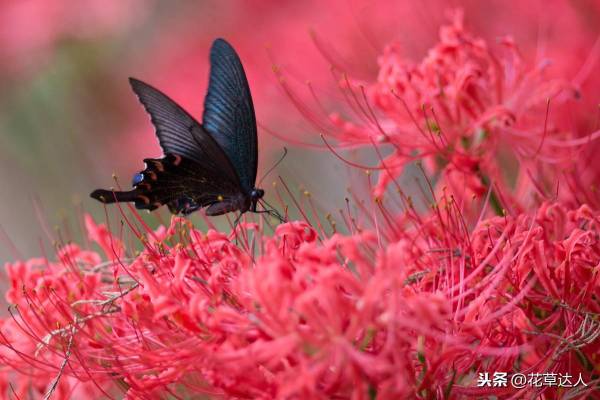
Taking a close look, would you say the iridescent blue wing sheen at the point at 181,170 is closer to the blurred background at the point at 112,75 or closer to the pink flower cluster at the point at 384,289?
the pink flower cluster at the point at 384,289

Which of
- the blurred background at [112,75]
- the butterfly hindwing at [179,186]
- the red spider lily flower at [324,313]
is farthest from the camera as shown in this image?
the blurred background at [112,75]

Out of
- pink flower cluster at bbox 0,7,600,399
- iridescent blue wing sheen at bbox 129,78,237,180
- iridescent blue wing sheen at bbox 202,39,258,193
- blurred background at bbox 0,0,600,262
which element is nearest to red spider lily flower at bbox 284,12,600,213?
pink flower cluster at bbox 0,7,600,399

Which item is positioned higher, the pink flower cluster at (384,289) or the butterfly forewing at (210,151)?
the butterfly forewing at (210,151)

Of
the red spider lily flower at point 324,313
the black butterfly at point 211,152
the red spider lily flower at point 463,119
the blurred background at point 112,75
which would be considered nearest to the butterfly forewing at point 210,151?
the black butterfly at point 211,152

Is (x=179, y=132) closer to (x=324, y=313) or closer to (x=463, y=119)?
(x=463, y=119)

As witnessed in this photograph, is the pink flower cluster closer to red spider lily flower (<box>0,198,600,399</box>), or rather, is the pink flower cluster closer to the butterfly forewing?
red spider lily flower (<box>0,198,600,399</box>)

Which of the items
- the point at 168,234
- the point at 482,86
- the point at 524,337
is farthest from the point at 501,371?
the point at 482,86

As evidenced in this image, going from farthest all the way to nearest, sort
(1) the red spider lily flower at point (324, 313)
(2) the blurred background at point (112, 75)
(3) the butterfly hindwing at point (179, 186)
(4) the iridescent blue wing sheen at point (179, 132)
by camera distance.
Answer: (2) the blurred background at point (112, 75), (3) the butterfly hindwing at point (179, 186), (4) the iridescent blue wing sheen at point (179, 132), (1) the red spider lily flower at point (324, 313)
